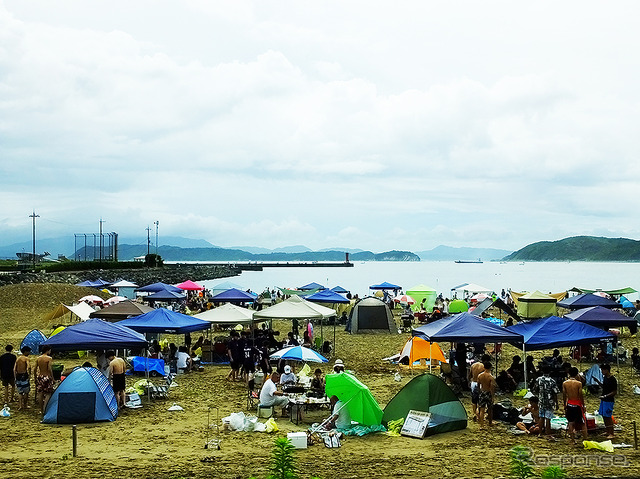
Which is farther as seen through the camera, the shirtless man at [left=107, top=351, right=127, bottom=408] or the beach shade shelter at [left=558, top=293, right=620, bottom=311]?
the beach shade shelter at [left=558, top=293, right=620, bottom=311]

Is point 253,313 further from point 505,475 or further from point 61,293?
point 61,293

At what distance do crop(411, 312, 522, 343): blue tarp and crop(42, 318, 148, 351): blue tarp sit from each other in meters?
6.37

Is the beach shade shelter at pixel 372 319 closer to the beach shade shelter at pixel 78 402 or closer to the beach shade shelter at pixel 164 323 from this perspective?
the beach shade shelter at pixel 164 323

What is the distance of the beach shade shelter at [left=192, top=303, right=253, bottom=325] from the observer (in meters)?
18.1

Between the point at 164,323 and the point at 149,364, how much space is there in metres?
1.08

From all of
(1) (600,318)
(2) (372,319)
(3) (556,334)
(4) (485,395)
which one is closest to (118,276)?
(2) (372,319)

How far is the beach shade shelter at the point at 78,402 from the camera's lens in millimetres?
11414

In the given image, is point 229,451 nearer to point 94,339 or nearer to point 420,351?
point 94,339

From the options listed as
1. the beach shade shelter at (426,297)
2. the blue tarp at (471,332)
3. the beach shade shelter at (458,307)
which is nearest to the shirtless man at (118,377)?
the blue tarp at (471,332)

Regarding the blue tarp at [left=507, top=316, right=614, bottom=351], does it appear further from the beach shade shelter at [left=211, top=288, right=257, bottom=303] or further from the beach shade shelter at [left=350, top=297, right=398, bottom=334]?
the beach shade shelter at [left=211, top=288, right=257, bottom=303]

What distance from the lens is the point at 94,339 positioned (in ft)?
43.1

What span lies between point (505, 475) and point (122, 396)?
7566 mm

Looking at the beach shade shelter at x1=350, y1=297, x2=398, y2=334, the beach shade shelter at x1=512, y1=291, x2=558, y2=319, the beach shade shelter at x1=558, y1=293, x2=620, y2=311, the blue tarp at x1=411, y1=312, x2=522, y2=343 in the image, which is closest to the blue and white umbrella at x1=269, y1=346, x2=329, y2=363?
the blue tarp at x1=411, y1=312, x2=522, y2=343

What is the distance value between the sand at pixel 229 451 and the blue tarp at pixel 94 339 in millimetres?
1337
